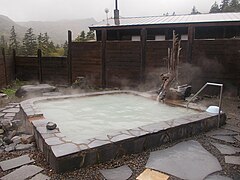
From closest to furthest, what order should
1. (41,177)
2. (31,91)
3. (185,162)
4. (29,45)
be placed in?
1. (41,177)
2. (185,162)
3. (31,91)
4. (29,45)

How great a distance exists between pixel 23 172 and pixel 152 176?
148cm

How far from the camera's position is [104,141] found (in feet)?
9.35

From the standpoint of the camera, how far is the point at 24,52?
11289mm

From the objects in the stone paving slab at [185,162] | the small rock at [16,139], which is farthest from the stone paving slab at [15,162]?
the stone paving slab at [185,162]

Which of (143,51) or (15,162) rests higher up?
(143,51)

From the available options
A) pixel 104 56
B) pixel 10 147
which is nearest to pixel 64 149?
pixel 10 147

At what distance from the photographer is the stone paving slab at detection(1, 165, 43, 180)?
2.46 metres

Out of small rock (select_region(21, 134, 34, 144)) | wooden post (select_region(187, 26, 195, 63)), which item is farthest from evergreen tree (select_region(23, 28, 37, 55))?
small rock (select_region(21, 134, 34, 144))

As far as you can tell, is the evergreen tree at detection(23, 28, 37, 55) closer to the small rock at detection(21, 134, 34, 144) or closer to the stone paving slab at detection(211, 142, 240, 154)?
the small rock at detection(21, 134, 34, 144)

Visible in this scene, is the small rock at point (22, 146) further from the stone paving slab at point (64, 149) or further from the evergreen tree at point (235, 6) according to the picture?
the evergreen tree at point (235, 6)

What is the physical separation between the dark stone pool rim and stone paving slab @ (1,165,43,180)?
182 millimetres

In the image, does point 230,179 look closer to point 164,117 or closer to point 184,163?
point 184,163

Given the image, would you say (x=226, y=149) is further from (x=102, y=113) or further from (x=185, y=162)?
(x=102, y=113)

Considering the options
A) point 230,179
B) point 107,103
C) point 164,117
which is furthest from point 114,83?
point 230,179
